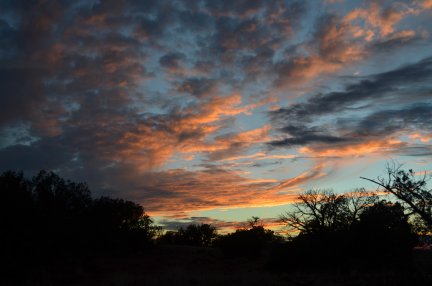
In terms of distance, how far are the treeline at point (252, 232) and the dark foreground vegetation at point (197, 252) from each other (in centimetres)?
8

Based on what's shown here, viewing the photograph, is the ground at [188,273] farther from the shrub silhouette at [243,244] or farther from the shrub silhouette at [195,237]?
the shrub silhouette at [195,237]

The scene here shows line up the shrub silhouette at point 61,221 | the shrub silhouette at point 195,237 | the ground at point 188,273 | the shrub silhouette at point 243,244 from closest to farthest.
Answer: the ground at point 188,273 < the shrub silhouette at point 61,221 < the shrub silhouette at point 243,244 < the shrub silhouette at point 195,237

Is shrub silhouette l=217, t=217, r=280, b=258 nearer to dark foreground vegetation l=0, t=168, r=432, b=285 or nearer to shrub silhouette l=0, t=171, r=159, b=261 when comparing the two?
dark foreground vegetation l=0, t=168, r=432, b=285

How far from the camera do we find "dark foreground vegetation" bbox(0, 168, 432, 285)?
27.3 m

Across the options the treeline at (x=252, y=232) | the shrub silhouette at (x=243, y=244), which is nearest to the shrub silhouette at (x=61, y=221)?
the treeline at (x=252, y=232)

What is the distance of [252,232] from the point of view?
51219mm

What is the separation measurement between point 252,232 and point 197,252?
24.9 feet

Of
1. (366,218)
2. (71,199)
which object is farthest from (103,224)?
(366,218)

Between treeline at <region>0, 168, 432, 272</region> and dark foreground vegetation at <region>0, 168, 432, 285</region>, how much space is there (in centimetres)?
8

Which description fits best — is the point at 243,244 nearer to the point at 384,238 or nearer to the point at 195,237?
the point at 384,238

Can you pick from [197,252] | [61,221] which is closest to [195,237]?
[197,252]

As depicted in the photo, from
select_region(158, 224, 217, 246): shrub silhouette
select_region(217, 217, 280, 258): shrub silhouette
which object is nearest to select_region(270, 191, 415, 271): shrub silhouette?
select_region(217, 217, 280, 258): shrub silhouette

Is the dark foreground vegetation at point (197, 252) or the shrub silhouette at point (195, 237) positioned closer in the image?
the dark foreground vegetation at point (197, 252)

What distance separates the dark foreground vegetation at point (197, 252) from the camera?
27328mm
